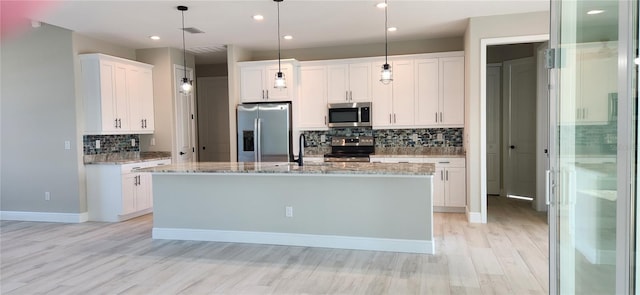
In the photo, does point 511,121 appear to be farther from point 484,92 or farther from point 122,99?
point 122,99

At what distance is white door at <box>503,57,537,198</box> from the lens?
6.77 metres

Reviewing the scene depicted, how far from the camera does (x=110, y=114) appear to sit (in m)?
5.69

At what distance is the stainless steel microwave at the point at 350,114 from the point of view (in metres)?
6.20

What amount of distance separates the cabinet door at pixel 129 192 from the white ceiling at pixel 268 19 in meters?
1.95

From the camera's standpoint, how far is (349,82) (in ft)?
20.6

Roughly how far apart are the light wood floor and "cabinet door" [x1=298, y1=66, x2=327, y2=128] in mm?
2570

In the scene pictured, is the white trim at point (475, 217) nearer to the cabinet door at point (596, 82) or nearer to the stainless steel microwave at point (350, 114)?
the stainless steel microwave at point (350, 114)

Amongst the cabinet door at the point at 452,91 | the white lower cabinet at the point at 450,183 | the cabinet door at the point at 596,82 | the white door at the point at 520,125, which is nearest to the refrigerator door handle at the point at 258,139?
the white lower cabinet at the point at 450,183

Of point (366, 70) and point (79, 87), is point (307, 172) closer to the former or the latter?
point (366, 70)

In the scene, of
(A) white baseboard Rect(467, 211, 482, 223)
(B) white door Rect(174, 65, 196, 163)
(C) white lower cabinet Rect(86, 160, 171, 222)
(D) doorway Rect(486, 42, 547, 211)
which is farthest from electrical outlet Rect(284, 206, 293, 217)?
(D) doorway Rect(486, 42, 547, 211)

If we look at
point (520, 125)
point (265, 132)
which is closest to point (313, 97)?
point (265, 132)

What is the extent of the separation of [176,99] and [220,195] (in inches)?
114

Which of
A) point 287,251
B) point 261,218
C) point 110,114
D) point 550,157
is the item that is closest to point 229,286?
point 287,251

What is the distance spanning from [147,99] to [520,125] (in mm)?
6072
